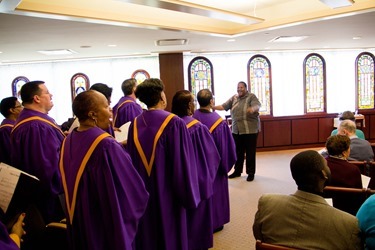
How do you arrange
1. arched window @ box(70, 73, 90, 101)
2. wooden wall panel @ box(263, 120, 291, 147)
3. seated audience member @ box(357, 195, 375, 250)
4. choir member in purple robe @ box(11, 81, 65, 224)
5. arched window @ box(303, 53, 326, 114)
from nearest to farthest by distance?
seated audience member @ box(357, 195, 375, 250) → choir member in purple robe @ box(11, 81, 65, 224) → wooden wall panel @ box(263, 120, 291, 147) → arched window @ box(70, 73, 90, 101) → arched window @ box(303, 53, 326, 114)

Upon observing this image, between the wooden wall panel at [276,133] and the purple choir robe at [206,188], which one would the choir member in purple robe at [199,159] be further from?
the wooden wall panel at [276,133]

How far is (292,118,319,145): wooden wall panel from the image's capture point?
782 centimetres

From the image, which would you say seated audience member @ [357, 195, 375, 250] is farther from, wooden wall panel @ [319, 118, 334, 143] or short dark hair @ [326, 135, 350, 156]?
wooden wall panel @ [319, 118, 334, 143]

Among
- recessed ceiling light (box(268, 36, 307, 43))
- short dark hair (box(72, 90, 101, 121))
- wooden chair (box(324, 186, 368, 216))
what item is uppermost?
recessed ceiling light (box(268, 36, 307, 43))

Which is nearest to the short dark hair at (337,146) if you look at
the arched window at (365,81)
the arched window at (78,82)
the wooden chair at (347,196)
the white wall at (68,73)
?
the wooden chair at (347,196)

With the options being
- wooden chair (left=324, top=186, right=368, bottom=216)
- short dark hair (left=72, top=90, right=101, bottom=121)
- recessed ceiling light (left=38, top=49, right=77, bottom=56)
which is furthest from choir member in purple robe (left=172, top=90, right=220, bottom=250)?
recessed ceiling light (left=38, top=49, right=77, bottom=56)

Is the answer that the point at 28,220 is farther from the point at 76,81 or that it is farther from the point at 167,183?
the point at 76,81

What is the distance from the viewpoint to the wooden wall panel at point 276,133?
768 centimetres

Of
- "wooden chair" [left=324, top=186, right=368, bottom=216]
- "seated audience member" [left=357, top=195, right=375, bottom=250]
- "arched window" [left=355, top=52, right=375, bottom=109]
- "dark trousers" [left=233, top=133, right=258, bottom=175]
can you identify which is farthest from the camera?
"arched window" [left=355, top=52, right=375, bottom=109]

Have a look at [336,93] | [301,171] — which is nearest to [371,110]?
[336,93]

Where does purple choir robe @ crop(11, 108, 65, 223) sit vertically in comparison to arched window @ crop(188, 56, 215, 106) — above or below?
below

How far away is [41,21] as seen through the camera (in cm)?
355

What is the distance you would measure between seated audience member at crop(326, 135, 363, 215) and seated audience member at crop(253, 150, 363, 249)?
94cm

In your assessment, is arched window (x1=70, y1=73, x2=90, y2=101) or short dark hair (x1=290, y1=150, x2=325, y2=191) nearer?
short dark hair (x1=290, y1=150, x2=325, y2=191)
